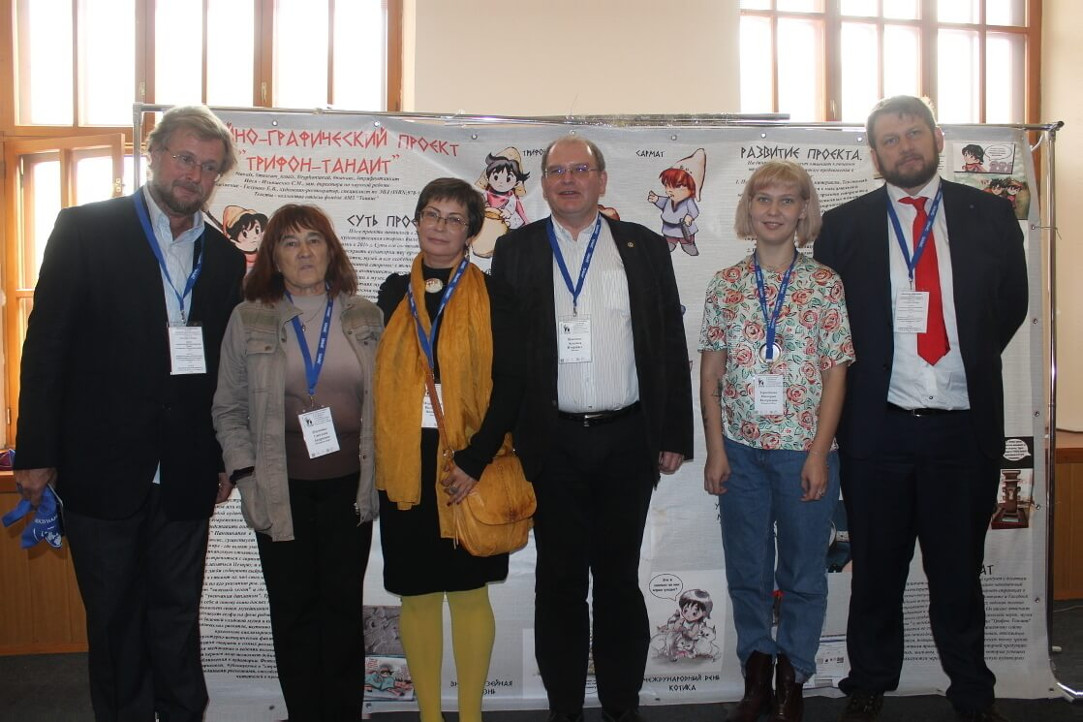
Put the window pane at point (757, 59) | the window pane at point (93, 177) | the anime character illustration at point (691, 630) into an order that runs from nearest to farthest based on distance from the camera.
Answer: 1. the anime character illustration at point (691, 630)
2. the window pane at point (93, 177)
3. the window pane at point (757, 59)

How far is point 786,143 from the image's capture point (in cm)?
302

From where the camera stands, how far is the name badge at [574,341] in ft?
7.75

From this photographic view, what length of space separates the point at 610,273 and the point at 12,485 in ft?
9.19

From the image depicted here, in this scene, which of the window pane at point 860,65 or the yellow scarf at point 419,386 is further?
the window pane at point 860,65

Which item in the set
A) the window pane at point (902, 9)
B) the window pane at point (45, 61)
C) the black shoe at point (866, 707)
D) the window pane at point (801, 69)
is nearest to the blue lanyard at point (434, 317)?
the black shoe at point (866, 707)

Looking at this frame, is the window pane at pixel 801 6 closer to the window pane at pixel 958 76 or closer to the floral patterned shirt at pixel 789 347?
the window pane at pixel 958 76

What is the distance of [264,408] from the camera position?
2.13 m

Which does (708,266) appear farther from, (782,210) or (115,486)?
(115,486)

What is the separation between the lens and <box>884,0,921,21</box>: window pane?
500cm

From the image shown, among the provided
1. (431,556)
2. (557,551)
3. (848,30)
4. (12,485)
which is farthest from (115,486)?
(848,30)

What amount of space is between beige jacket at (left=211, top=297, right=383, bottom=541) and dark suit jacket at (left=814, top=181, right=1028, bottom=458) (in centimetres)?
143

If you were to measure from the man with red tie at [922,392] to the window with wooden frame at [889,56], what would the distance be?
8.19 feet

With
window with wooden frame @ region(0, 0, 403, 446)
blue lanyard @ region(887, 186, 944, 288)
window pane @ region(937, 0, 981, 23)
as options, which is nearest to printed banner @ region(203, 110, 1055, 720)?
blue lanyard @ region(887, 186, 944, 288)

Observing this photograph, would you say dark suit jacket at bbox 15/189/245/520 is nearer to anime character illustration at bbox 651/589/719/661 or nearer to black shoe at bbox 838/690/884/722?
anime character illustration at bbox 651/589/719/661
